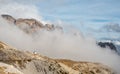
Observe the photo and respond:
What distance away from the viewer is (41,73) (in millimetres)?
140250

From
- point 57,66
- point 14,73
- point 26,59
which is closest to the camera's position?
point 14,73

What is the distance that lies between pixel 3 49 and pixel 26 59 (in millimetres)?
12363

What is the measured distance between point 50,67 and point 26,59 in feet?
45.3

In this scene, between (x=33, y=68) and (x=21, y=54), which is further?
(x=21, y=54)

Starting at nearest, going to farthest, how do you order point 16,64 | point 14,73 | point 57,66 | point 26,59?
point 14,73 → point 16,64 → point 26,59 → point 57,66

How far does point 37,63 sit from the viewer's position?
473 feet

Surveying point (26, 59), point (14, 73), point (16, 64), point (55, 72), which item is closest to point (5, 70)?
point (14, 73)

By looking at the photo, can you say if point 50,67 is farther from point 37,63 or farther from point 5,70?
point 5,70

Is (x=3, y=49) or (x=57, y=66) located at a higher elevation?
(x=3, y=49)

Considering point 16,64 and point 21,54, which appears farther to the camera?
point 21,54

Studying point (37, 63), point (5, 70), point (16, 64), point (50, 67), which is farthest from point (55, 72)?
point (5, 70)

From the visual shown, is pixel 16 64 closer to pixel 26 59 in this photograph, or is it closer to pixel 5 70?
pixel 26 59

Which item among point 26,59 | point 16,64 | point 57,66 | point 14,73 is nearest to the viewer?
point 14,73

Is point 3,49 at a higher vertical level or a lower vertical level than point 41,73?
higher
